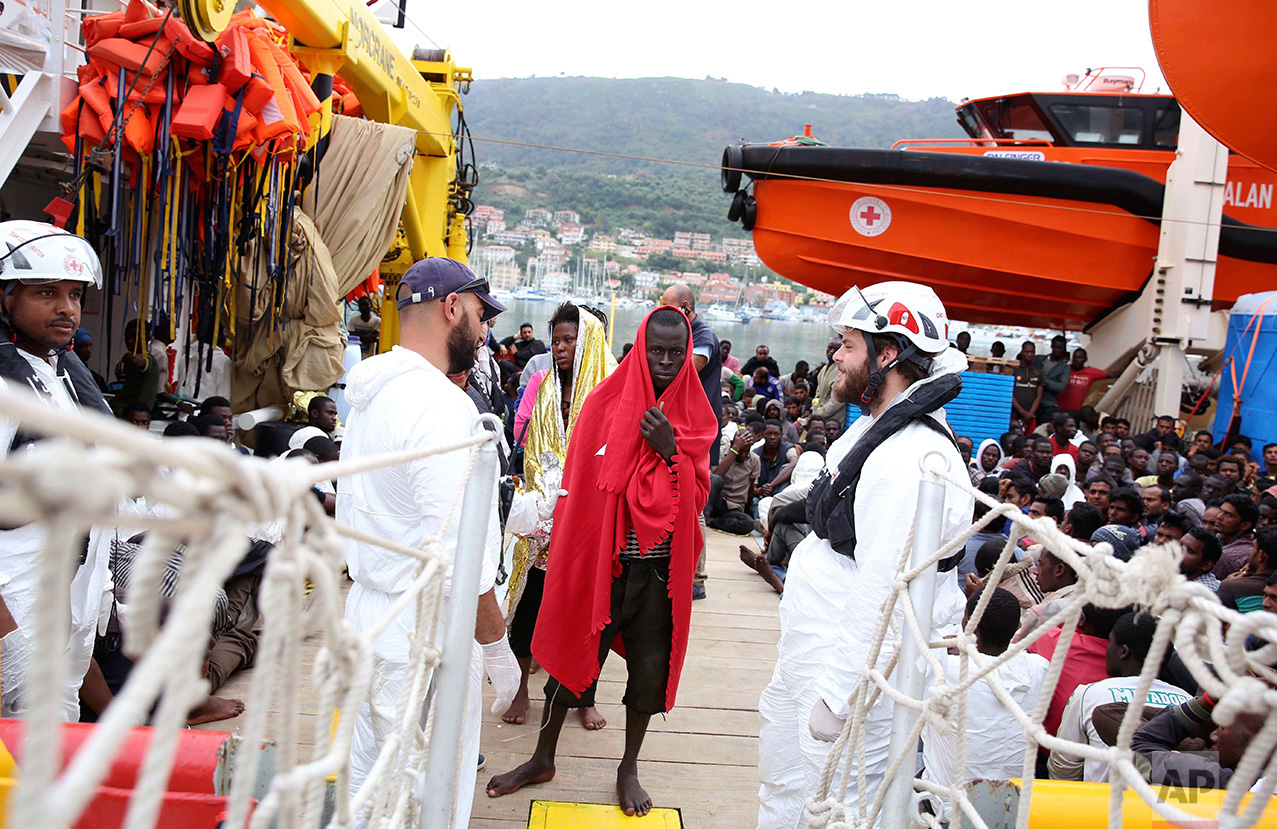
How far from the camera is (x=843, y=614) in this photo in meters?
2.00

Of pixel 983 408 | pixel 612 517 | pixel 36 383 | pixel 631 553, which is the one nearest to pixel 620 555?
pixel 631 553

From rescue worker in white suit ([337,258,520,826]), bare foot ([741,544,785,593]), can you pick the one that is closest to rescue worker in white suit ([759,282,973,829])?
rescue worker in white suit ([337,258,520,826])

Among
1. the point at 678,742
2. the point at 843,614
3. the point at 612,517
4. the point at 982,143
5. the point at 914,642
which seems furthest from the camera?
the point at 982,143

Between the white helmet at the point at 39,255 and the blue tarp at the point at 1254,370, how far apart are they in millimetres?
9656

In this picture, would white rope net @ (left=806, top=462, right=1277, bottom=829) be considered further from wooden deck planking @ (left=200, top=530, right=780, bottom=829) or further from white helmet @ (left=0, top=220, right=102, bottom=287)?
white helmet @ (left=0, top=220, right=102, bottom=287)

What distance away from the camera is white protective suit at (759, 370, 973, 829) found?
190cm

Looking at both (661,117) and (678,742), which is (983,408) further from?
(661,117)

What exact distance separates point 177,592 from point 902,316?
76.1 inches

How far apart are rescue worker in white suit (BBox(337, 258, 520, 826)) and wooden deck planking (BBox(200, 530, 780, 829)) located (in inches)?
31.4

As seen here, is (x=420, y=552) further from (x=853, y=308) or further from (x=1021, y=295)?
(x=1021, y=295)

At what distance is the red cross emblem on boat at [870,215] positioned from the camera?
33.0 ft

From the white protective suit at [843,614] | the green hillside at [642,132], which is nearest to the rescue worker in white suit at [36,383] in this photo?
the white protective suit at [843,614]

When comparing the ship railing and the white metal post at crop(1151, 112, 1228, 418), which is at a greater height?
the ship railing

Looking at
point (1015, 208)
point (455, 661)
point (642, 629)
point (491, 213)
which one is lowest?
point (642, 629)
